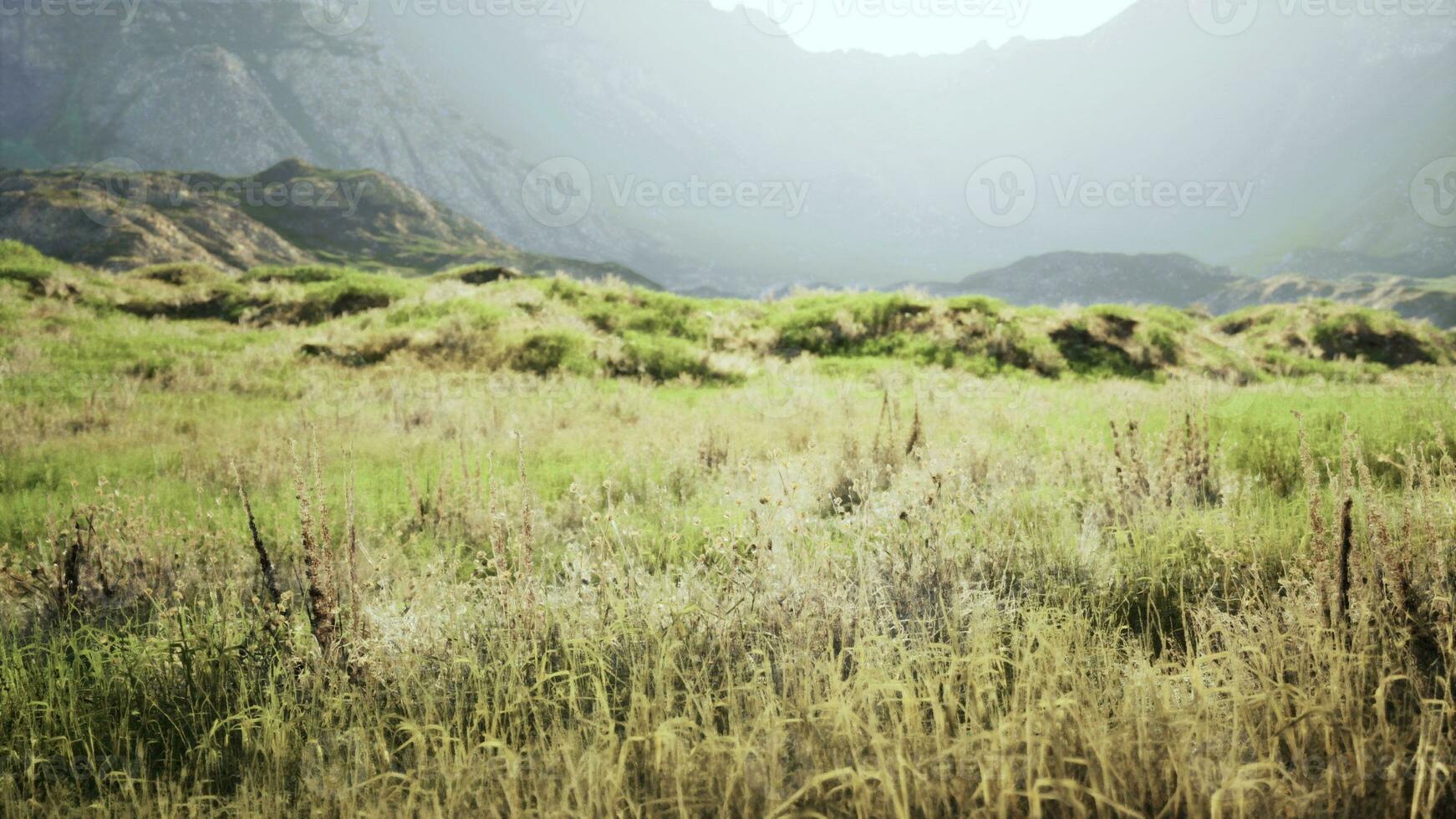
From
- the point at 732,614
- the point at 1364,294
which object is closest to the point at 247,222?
the point at 732,614

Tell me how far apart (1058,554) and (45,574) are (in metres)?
5.98

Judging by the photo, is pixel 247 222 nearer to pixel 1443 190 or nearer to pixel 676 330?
pixel 676 330

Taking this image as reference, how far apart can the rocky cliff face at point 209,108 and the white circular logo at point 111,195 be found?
318 feet

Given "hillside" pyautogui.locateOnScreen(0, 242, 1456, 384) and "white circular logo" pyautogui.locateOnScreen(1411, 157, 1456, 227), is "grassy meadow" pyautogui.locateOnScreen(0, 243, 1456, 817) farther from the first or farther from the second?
"white circular logo" pyautogui.locateOnScreen(1411, 157, 1456, 227)

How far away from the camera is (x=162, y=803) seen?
7.51ft

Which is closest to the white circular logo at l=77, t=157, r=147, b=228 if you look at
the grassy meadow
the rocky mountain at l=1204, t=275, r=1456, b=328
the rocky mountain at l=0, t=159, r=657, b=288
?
the rocky mountain at l=0, t=159, r=657, b=288

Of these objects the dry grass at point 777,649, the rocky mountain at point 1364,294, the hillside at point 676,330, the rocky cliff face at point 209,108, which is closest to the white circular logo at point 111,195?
the hillside at point 676,330

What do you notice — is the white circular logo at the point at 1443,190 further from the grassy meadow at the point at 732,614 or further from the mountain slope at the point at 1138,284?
the grassy meadow at the point at 732,614

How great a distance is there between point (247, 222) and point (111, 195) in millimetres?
12647

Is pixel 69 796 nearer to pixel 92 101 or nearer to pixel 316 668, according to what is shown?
pixel 316 668

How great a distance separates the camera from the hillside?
15.5 meters

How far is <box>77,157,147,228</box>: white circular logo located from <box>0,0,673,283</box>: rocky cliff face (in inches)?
3819

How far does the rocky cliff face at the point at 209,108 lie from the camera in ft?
568

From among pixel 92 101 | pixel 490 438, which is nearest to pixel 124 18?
pixel 92 101
